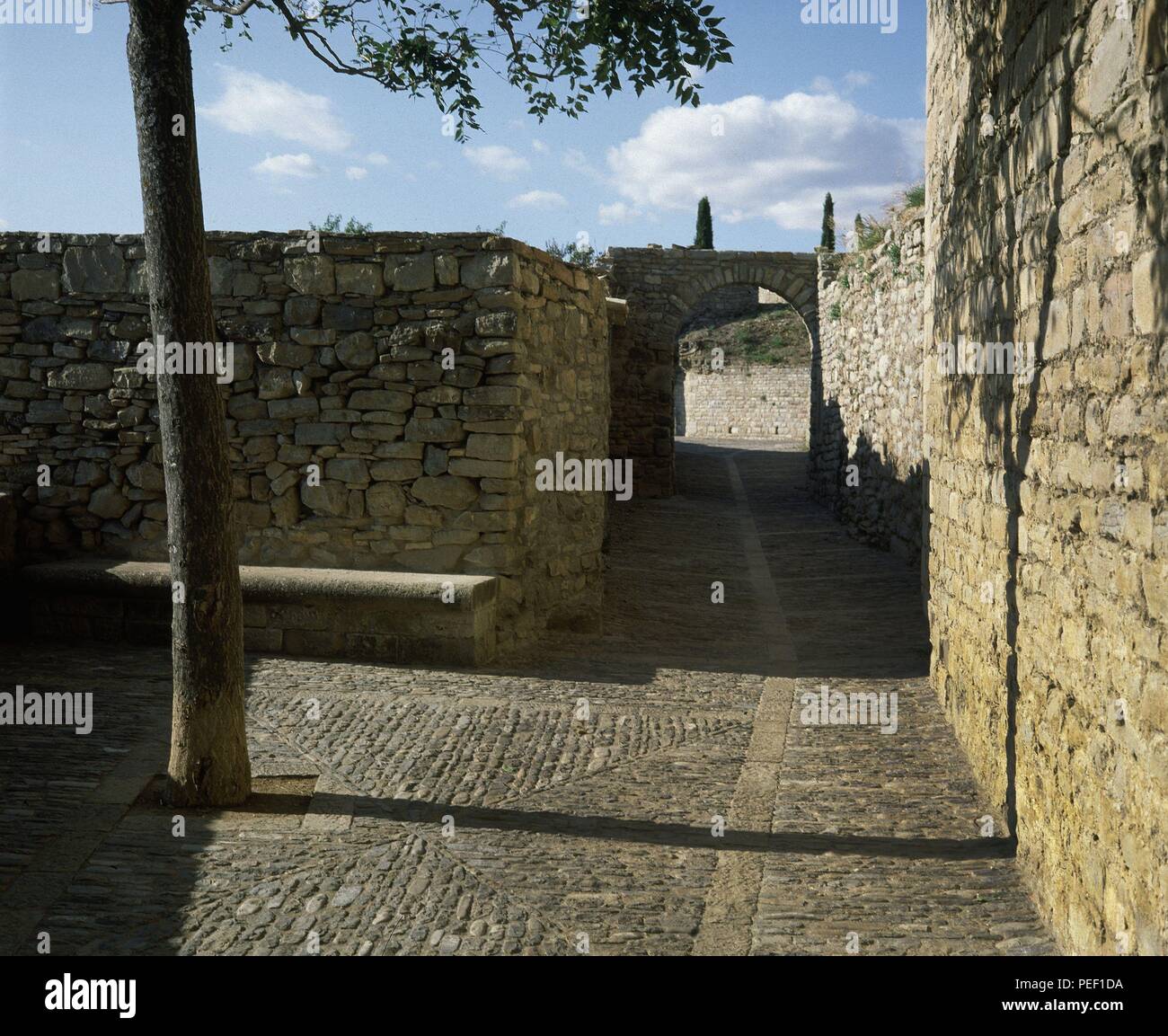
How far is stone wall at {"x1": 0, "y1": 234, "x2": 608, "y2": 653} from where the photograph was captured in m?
7.00

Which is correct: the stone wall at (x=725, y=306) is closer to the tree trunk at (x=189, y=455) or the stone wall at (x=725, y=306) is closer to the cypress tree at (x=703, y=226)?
the cypress tree at (x=703, y=226)

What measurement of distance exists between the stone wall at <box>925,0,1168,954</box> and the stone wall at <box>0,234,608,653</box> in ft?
9.94

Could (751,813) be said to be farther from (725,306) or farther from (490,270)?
(725,306)

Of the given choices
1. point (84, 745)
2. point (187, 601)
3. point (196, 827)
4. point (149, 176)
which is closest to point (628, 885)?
point (196, 827)

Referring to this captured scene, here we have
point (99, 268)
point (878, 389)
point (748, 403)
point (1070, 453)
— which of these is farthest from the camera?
point (748, 403)

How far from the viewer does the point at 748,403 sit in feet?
101

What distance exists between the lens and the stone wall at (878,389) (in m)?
10.7

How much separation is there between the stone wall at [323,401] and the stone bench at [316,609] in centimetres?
36

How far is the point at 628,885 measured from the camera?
3885 mm

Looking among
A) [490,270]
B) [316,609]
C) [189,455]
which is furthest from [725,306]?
[189,455]

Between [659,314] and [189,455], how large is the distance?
14.2m
